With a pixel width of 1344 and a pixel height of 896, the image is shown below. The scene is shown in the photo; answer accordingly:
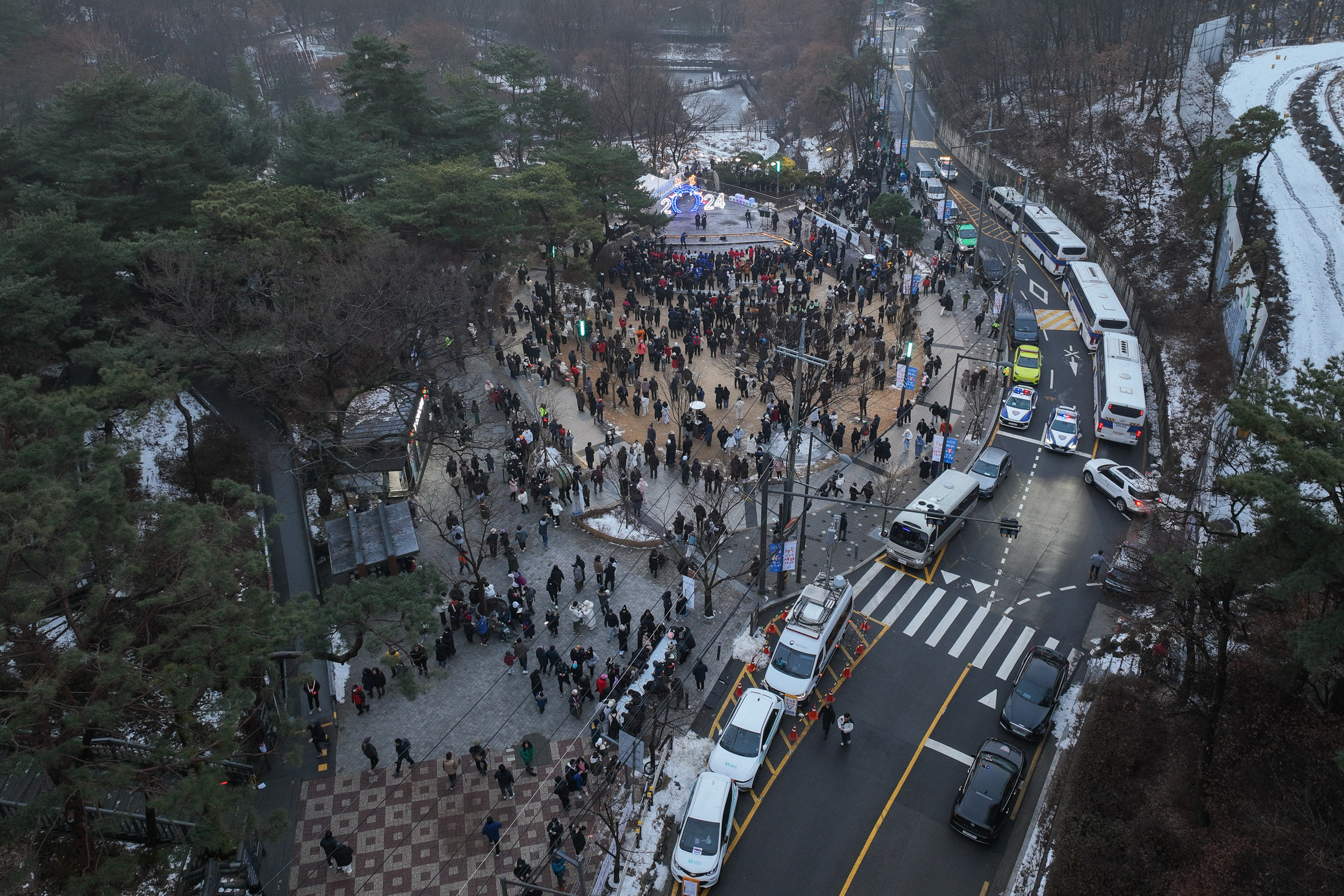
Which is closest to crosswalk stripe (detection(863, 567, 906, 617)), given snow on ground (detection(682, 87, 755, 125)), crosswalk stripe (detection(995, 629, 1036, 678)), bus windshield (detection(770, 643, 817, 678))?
crosswalk stripe (detection(995, 629, 1036, 678))

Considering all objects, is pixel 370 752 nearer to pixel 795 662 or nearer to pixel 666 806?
pixel 666 806

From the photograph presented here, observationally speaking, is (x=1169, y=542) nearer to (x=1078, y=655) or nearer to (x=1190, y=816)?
(x=1078, y=655)

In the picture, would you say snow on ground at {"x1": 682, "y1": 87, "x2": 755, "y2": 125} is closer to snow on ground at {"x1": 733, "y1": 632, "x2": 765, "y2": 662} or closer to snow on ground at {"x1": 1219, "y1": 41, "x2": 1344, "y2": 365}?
snow on ground at {"x1": 1219, "y1": 41, "x2": 1344, "y2": 365}

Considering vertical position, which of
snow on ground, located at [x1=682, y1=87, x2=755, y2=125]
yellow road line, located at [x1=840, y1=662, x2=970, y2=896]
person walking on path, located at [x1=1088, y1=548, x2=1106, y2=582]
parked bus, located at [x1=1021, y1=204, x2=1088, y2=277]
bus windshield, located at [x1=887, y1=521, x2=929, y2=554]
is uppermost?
snow on ground, located at [x1=682, y1=87, x2=755, y2=125]

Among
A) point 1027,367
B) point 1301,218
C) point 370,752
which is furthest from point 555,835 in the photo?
point 1301,218

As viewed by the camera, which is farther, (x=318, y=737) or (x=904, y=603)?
(x=904, y=603)

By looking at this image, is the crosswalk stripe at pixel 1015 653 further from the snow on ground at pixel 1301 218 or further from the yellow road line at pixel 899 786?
the snow on ground at pixel 1301 218
